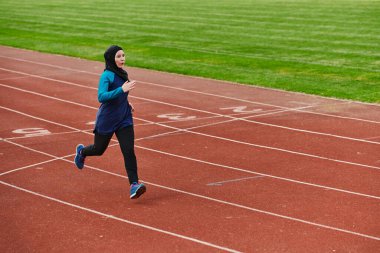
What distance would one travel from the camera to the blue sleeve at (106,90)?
9.39m

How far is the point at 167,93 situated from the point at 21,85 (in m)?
4.01

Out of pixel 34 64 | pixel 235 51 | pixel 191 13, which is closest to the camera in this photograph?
pixel 34 64

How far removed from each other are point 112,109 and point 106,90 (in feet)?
0.89

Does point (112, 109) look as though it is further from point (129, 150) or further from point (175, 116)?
point (175, 116)

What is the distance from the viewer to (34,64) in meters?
23.6

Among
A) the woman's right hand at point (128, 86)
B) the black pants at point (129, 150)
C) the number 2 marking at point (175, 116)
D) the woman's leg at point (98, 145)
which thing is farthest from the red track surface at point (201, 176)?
the woman's right hand at point (128, 86)

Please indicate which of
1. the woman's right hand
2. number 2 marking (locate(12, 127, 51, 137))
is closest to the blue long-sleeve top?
the woman's right hand

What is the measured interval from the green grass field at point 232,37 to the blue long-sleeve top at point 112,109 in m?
8.52

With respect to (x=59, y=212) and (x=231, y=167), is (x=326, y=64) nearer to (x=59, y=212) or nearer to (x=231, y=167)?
(x=231, y=167)

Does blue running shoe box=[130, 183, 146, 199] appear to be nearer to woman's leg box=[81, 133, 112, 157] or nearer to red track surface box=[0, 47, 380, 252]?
red track surface box=[0, 47, 380, 252]

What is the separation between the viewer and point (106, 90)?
952 centimetres

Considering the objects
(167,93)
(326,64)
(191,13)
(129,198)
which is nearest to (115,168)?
(129,198)

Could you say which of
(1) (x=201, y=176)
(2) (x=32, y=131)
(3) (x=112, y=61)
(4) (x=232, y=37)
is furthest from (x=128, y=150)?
(4) (x=232, y=37)

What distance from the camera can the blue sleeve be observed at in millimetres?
9391
